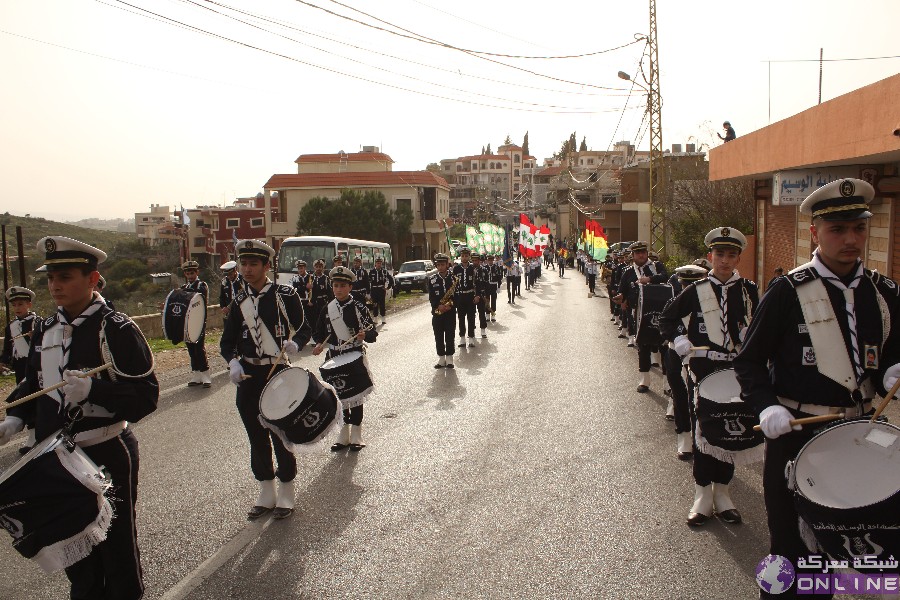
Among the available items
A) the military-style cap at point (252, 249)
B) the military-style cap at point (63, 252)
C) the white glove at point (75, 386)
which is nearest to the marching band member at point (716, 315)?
the military-style cap at point (252, 249)

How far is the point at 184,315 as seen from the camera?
10891mm

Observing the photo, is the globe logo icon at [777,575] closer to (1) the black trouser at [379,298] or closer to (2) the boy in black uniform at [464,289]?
(2) the boy in black uniform at [464,289]

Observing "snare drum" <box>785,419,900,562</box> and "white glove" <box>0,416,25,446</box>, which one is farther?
"white glove" <box>0,416,25,446</box>

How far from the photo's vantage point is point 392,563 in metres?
4.62

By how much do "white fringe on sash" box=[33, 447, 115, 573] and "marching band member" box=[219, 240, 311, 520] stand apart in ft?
7.04

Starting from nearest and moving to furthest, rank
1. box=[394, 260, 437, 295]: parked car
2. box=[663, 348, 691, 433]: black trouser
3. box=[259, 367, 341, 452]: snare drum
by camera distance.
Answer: box=[259, 367, 341, 452]: snare drum → box=[663, 348, 691, 433]: black trouser → box=[394, 260, 437, 295]: parked car

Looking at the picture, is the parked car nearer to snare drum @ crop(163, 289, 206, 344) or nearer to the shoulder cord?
snare drum @ crop(163, 289, 206, 344)

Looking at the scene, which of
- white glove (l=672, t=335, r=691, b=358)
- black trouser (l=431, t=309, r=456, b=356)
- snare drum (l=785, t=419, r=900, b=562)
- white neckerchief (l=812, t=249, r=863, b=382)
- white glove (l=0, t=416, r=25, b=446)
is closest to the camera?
snare drum (l=785, t=419, r=900, b=562)

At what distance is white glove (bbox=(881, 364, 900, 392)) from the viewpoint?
3.12 metres

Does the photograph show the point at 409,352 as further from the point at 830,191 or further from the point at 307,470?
the point at 830,191

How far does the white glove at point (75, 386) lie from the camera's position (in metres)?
3.43

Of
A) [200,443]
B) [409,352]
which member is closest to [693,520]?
[200,443]

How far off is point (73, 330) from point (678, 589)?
3.85 m

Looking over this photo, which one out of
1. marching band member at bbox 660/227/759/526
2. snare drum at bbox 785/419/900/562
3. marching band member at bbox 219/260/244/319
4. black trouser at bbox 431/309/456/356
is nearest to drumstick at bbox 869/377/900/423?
snare drum at bbox 785/419/900/562
